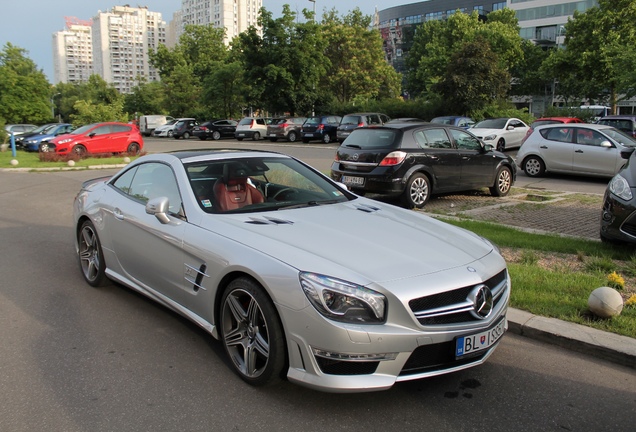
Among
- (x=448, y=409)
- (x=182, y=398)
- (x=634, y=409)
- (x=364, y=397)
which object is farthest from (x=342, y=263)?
(x=634, y=409)

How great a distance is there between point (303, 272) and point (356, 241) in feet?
2.02

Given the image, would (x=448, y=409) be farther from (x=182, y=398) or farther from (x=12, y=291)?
(x=12, y=291)

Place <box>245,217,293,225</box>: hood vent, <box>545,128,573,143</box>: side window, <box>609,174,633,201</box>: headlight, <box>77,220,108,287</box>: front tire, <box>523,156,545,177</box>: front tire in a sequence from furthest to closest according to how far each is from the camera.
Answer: <box>523,156,545,177</box>: front tire < <box>545,128,573,143</box>: side window < <box>609,174,633,201</box>: headlight < <box>77,220,108,287</box>: front tire < <box>245,217,293,225</box>: hood vent

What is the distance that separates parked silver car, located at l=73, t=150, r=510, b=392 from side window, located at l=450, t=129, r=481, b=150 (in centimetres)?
629

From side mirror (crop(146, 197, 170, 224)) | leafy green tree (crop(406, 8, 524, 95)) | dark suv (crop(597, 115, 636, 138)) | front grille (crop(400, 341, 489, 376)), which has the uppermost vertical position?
leafy green tree (crop(406, 8, 524, 95))

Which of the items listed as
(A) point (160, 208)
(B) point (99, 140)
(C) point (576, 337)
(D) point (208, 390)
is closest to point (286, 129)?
(B) point (99, 140)

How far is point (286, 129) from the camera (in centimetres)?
3503

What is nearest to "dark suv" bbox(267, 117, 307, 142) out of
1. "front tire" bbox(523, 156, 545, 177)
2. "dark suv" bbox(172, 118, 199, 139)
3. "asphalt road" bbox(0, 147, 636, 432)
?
"dark suv" bbox(172, 118, 199, 139)

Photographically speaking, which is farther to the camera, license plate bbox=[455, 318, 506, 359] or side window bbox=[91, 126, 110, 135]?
side window bbox=[91, 126, 110, 135]

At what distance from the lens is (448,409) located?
321cm

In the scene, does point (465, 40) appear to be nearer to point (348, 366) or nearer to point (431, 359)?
point (431, 359)

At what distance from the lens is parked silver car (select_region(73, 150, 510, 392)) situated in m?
3.02

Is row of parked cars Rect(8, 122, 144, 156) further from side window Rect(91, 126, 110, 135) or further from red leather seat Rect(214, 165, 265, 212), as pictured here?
red leather seat Rect(214, 165, 265, 212)

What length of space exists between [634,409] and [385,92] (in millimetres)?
56990
